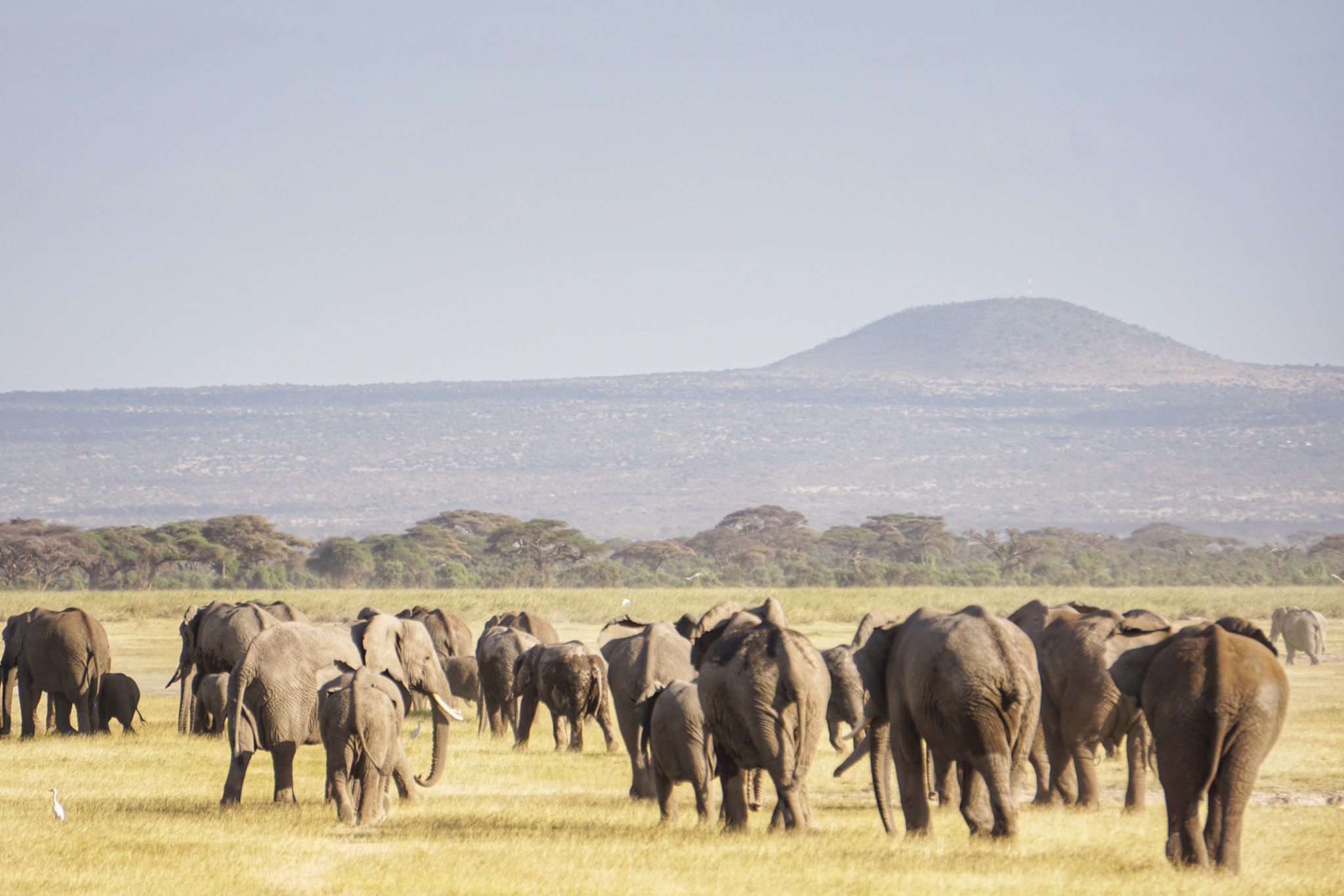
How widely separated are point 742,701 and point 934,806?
12.0ft

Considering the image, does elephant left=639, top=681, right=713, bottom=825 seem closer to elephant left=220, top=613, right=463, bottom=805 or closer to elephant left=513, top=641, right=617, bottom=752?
elephant left=220, top=613, right=463, bottom=805

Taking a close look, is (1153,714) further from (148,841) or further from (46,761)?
(46,761)

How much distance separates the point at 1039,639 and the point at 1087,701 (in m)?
1.04

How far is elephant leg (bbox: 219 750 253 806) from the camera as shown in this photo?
540 inches

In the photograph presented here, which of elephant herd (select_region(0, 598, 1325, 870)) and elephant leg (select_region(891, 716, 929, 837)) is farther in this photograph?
elephant leg (select_region(891, 716, 929, 837))

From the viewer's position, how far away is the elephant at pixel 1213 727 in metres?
10.0

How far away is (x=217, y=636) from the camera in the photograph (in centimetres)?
1920

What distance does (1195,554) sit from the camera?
113 meters

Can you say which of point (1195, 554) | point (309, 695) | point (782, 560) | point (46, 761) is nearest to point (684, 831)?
point (309, 695)

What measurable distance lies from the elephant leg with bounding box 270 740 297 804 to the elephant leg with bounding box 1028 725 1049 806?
6659 millimetres

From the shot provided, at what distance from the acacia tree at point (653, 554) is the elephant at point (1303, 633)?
65.9 metres

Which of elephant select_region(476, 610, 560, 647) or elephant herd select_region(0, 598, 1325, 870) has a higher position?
elephant herd select_region(0, 598, 1325, 870)

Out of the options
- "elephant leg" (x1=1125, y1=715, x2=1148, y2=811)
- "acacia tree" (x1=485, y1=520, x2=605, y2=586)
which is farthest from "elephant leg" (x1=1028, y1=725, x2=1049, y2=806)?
"acacia tree" (x1=485, y1=520, x2=605, y2=586)

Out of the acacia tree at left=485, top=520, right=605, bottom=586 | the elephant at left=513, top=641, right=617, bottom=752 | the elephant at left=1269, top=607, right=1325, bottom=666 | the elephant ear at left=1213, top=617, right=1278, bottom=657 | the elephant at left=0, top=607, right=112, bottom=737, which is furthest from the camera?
the acacia tree at left=485, top=520, right=605, bottom=586
